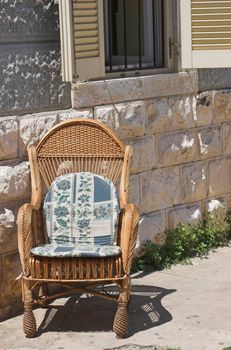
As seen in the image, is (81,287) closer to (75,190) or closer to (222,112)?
(75,190)

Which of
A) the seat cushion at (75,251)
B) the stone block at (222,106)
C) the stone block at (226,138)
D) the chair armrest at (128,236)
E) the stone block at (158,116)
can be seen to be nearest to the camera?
the seat cushion at (75,251)

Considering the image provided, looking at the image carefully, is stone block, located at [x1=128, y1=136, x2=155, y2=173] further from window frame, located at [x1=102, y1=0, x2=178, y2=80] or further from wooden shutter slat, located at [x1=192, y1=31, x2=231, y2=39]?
wooden shutter slat, located at [x1=192, y1=31, x2=231, y2=39]

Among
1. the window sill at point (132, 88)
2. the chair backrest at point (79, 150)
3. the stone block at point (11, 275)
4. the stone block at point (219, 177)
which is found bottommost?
the stone block at point (11, 275)

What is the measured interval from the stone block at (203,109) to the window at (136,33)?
412mm

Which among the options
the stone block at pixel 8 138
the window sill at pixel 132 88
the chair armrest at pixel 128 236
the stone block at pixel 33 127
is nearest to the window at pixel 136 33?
the window sill at pixel 132 88

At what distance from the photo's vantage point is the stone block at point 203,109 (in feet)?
22.6

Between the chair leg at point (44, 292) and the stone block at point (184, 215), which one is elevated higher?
the stone block at point (184, 215)

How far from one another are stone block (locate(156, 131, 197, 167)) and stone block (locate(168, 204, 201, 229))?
1.25 ft

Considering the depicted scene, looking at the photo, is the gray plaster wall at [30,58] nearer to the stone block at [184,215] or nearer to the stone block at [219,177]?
the stone block at [184,215]

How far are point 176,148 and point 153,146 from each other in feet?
0.94

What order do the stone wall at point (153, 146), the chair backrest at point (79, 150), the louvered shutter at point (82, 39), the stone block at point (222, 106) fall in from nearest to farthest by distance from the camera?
the stone wall at point (153, 146), the chair backrest at point (79, 150), the louvered shutter at point (82, 39), the stone block at point (222, 106)

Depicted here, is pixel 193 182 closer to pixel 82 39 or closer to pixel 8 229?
pixel 82 39

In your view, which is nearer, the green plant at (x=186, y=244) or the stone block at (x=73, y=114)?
the stone block at (x=73, y=114)

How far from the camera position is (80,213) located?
17.7 feet
